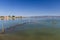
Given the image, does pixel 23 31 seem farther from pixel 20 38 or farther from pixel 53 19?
pixel 53 19

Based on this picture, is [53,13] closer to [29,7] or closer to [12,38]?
[29,7]

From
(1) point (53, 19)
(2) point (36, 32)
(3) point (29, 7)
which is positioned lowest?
(2) point (36, 32)

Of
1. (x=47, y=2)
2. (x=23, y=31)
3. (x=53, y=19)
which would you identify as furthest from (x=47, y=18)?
(x=23, y=31)

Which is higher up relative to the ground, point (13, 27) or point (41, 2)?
point (41, 2)

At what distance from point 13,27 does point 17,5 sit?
41 cm

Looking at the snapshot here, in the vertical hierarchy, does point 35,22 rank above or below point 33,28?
above

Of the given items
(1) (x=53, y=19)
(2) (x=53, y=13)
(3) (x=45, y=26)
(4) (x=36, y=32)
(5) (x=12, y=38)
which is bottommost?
(5) (x=12, y=38)

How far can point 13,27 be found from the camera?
161 cm

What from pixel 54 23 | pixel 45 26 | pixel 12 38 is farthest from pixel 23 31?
pixel 54 23

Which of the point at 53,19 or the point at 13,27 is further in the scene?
the point at 13,27

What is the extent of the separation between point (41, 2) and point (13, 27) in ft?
2.24

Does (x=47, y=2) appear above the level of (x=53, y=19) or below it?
above

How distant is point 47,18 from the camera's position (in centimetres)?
152

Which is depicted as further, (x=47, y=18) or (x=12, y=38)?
(x=12, y=38)
